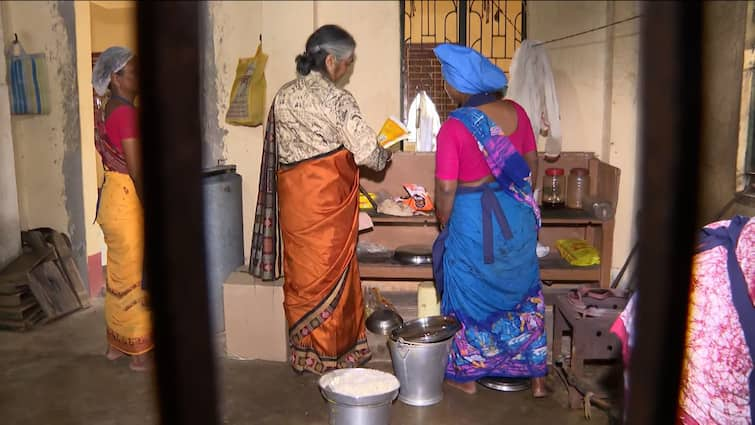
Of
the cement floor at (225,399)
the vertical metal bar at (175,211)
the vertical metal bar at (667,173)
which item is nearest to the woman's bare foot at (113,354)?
the cement floor at (225,399)

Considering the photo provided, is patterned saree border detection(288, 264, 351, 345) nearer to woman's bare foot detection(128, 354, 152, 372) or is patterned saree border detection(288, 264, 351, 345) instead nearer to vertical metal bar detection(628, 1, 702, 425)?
woman's bare foot detection(128, 354, 152, 372)

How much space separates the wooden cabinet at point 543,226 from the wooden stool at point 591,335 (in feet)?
2.18

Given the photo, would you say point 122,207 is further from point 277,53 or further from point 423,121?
point 423,121

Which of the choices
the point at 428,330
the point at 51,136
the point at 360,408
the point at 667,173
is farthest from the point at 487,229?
the point at 51,136

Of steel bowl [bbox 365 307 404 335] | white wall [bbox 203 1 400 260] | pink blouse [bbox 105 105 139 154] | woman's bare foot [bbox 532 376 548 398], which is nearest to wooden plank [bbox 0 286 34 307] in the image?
white wall [bbox 203 1 400 260]

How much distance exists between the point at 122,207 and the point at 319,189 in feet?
3.76

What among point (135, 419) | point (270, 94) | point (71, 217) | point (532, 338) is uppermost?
point (270, 94)

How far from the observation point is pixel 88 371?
149 inches

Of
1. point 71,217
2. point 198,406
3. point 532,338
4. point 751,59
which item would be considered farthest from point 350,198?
point 198,406

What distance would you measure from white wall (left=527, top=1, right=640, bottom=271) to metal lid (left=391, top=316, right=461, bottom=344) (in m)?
1.62

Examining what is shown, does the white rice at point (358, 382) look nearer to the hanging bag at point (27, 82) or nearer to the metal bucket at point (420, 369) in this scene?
the metal bucket at point (420, 369)

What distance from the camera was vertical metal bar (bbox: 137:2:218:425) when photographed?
56cm

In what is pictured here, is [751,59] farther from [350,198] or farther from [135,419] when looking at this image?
[135,419]

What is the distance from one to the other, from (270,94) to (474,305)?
225 cm
